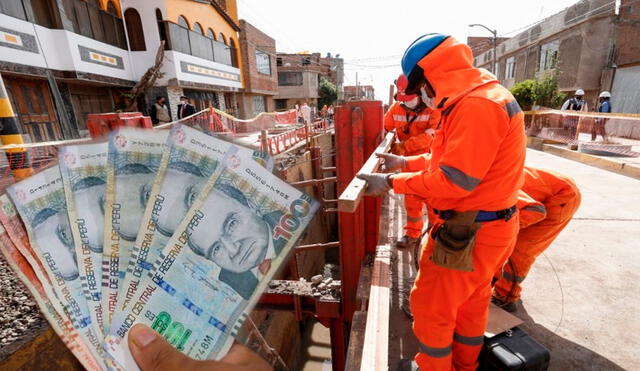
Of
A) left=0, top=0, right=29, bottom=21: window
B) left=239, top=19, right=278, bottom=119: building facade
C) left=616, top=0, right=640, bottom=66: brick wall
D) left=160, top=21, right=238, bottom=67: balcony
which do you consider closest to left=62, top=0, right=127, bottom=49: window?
left=0, top=0, right=29, bottom=21: window

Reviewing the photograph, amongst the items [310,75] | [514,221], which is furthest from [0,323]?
[310,75]

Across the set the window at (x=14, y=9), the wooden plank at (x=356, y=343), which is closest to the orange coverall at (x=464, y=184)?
the wooden plank at (x=356, y=343)

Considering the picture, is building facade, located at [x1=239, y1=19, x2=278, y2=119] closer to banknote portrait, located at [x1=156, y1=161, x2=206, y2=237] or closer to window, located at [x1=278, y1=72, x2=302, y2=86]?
window, located at [x1=278, y1=72, x2=302, y2=86]

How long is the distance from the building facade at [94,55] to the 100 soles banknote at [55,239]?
915cm

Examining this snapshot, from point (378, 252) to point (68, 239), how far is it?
234 cm

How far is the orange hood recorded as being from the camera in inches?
52.6

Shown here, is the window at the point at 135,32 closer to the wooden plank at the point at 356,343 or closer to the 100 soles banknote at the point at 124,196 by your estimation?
the 100 soles banknote at the point at 124,196

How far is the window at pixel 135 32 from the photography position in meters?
12.0

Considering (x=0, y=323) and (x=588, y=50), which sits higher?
(x=588, y=50)

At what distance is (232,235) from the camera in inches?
42.7

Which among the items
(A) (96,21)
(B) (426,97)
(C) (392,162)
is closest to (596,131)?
(C) (392,162)

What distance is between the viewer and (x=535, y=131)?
40.1ft

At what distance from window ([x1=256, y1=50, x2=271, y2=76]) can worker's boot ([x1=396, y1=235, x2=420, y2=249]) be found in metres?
22.6

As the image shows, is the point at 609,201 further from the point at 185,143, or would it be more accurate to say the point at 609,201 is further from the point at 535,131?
the point at 535,131
